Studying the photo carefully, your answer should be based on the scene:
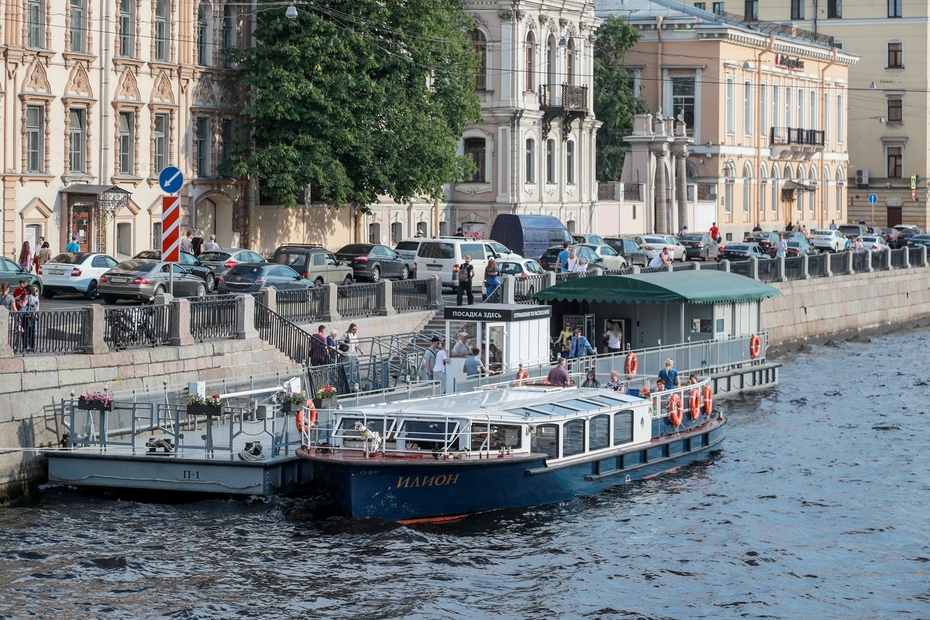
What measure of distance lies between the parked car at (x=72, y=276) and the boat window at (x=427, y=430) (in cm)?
1686

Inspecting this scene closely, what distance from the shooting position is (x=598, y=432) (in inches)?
1121

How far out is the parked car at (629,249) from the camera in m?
60.7

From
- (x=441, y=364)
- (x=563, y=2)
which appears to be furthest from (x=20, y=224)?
A: (x=563, y=2)

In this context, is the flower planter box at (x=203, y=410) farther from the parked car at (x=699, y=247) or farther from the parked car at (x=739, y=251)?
the parked car at (x=699, y=247)

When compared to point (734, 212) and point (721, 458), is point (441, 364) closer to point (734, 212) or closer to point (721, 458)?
point (721, 458)

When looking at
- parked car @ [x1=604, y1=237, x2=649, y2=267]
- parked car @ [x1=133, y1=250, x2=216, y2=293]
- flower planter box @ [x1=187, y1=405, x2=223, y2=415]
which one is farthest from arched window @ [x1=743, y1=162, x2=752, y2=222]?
flower planter box @ [x1=187, y1=405, x2=223, y2=415]

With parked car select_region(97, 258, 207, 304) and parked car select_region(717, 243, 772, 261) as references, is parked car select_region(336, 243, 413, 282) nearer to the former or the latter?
parked car select_region(97, 258, 207, 304)

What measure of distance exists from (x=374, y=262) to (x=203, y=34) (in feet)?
30.3

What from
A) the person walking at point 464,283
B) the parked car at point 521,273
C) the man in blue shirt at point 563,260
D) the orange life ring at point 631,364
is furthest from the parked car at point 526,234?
the orange life ring at point 631,364

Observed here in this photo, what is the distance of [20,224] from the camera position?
146 ft

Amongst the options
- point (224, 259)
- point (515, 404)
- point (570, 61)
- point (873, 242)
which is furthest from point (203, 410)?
point (873, 242)

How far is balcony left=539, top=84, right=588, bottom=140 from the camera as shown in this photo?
220ft

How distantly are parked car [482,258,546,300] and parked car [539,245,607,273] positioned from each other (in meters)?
4.68

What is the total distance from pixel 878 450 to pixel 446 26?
27160 millimetres
